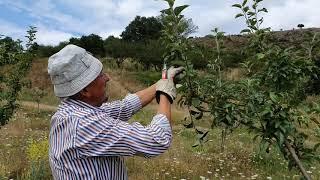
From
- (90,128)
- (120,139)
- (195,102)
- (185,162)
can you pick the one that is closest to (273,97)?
(195,102)

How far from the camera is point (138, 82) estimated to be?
35656 mm

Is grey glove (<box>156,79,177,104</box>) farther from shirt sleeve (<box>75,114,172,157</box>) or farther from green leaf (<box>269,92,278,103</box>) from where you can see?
green leaf (<box>269,92,278,103</box>)

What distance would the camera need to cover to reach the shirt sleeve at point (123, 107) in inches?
111

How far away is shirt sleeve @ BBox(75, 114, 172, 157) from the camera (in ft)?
7.32

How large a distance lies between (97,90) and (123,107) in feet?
1.67

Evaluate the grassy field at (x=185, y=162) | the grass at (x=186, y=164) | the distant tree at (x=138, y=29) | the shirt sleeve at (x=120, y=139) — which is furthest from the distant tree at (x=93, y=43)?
the shirt sleeve at (x=120, y=139)

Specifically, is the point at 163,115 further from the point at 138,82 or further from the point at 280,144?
the point at 138,82

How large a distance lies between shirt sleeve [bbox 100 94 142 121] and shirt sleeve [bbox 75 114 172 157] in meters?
0.54

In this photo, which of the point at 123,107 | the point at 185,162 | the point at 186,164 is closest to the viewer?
the point at 123,107

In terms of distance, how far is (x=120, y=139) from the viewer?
2230 millimetres

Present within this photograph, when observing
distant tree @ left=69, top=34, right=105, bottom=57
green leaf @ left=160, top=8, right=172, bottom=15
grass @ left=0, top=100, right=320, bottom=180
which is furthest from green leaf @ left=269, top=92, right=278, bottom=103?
distant tree @ left=69, top=34, right=105, bottom=57

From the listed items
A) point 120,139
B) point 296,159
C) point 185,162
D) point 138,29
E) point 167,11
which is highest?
point 138,29

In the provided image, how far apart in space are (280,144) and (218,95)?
13.8 inches

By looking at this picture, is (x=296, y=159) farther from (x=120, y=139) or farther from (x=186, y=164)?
(x=186, y=164)
